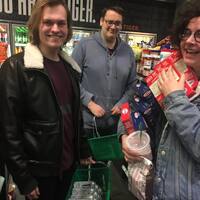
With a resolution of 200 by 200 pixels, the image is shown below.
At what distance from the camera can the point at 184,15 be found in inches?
42.2

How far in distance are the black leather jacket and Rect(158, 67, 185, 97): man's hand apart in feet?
2.25

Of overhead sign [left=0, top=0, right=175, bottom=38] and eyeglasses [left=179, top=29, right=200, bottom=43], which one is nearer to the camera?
eyeglasses [left=179, top=29, right=200, bottom=43]

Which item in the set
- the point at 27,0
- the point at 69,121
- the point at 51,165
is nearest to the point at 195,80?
the point at 69,121

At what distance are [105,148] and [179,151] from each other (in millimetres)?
1307

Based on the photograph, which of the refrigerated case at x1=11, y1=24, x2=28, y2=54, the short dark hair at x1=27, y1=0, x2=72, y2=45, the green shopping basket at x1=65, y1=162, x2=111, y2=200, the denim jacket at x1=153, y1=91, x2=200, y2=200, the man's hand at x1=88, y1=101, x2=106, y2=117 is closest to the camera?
the denim jacket at x1=153, y1=91, x2=200, y2=200

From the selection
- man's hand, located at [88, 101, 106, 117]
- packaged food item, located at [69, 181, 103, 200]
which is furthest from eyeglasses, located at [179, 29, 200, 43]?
man's hand, located at [88, 101, 106, 117]

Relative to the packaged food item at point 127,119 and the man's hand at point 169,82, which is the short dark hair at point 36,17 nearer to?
the packaged food item at point 127,119

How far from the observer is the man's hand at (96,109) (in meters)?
2.43

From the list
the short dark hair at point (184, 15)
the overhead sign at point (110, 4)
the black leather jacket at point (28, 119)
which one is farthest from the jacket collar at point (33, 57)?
the overhead sign at point (110, 4)

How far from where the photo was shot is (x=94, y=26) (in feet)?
15.9

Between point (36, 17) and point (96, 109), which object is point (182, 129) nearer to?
point (36, 17)

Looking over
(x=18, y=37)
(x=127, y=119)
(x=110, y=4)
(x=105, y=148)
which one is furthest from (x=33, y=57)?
(x=110, y=4)

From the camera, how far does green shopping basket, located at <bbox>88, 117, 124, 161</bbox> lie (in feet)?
7.36

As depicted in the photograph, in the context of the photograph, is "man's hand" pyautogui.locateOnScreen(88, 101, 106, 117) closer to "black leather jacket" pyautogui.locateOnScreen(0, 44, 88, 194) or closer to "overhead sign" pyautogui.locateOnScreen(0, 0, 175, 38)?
"black leather jacket" pyautogui.locateOnScreen(0, 44, 88, 194)
